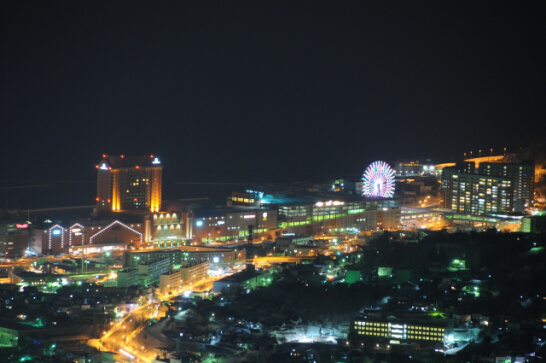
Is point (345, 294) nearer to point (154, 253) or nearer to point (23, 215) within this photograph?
point (154, 253)

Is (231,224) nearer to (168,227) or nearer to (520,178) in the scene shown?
(168,227)

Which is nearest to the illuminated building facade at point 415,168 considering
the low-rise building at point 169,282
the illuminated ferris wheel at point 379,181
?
the illuminated ferris wheel at point 379,181

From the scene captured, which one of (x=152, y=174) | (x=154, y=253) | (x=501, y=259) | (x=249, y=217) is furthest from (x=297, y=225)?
(x=501, y=259)

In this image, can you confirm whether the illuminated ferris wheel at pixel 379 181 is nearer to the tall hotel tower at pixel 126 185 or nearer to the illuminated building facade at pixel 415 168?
the illuminated building facade at pixel 415 168

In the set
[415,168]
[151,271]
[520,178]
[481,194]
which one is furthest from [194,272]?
[415,168]

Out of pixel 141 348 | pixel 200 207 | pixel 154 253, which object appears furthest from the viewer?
pixel 200 207

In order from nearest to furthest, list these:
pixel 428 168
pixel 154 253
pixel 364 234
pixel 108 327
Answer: pixel 108 327 < pixel 154 253 < pixel 364 234 < pixel 428 168
